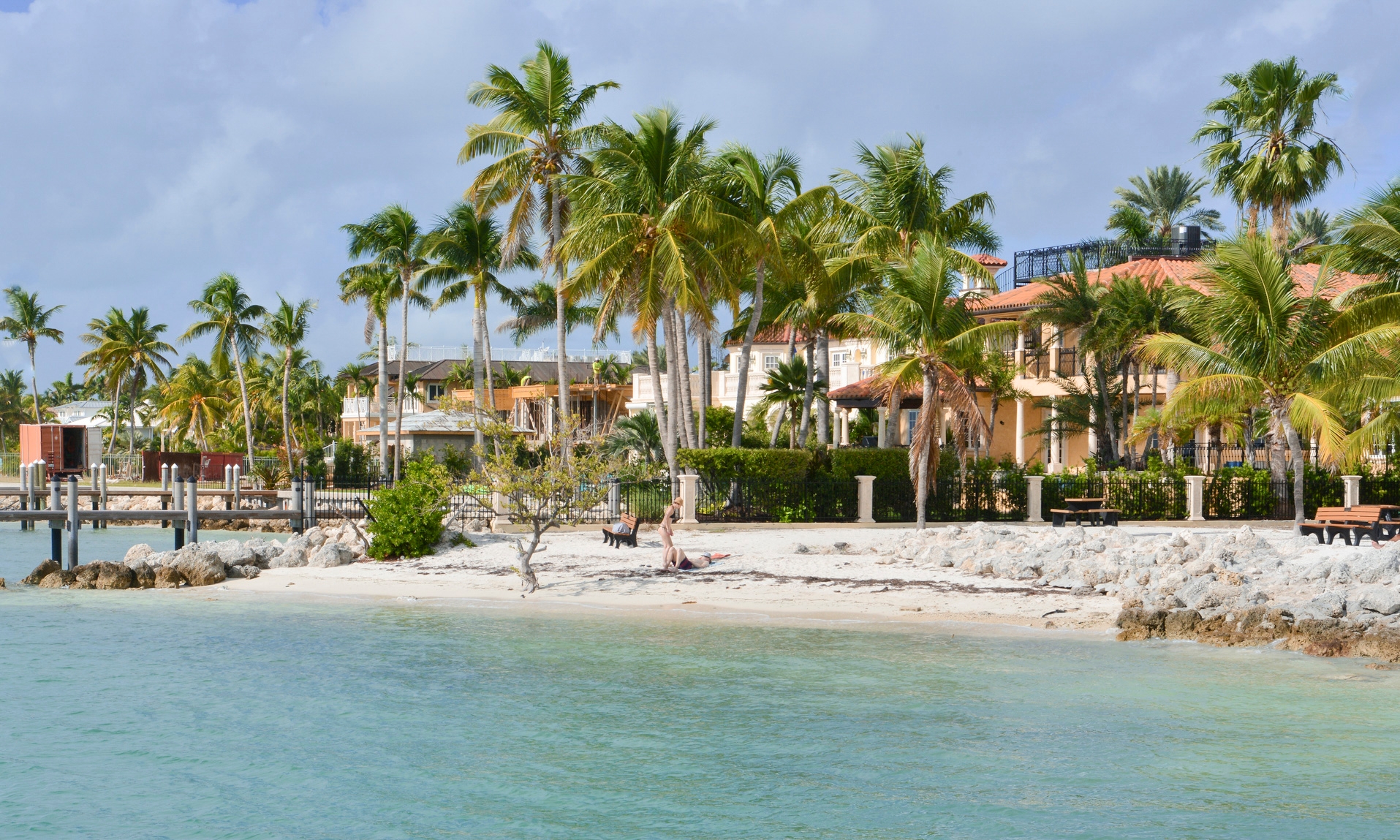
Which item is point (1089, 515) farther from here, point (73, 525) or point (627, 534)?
point (73, 525)

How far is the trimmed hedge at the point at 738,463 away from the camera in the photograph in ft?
94.4

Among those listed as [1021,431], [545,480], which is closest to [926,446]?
[545,480]

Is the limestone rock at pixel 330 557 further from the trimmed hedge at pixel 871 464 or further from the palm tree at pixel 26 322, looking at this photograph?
the palm tree at pixel 26 322

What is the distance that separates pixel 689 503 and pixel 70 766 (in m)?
17.1

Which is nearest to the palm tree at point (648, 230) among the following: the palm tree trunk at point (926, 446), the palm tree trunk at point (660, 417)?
the palm tree trunk at point (660, 417)

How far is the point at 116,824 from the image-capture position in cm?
1066

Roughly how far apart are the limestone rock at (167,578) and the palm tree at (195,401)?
5363cm

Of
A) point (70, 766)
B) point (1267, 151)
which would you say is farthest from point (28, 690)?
point (1267, 151)

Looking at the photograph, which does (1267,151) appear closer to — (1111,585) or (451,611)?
(1111,585)

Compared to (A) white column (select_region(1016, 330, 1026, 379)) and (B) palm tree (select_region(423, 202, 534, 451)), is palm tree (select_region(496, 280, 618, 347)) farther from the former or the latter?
(A) white column (select_region(1016, 330, 1026, 379))

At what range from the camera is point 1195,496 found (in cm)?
3136

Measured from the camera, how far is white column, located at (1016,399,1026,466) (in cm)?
4547

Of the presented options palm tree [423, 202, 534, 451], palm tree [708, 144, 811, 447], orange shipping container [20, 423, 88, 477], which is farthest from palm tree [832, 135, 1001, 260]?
orange shipping container [20, 423, 88, 477]

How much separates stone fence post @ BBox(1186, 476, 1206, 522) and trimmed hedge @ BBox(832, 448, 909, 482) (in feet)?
25.3
